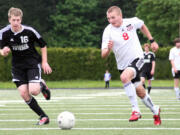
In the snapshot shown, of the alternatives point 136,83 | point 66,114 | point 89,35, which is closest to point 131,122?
point 136,83

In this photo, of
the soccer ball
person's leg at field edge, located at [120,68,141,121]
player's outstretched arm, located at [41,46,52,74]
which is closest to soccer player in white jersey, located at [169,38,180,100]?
person's leg at field edge, located at [120,68,141,121]

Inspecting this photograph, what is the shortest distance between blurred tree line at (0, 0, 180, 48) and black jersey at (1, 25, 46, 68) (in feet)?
176

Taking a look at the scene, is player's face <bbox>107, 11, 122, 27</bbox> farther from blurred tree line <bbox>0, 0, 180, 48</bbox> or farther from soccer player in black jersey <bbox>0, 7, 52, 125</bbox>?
blurred tree line <bbox>0, 0, 180, 48</bbox>

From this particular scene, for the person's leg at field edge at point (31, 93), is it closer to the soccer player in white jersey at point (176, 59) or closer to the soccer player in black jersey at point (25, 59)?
the soccer player in black jersey at point (25, 59)

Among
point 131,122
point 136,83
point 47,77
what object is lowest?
point 47,77

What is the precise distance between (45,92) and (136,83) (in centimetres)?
171

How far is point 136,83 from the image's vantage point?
9.79 m

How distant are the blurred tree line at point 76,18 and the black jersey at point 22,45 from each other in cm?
5371

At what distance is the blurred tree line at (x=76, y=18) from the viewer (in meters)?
64.1

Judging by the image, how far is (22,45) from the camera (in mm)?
9812

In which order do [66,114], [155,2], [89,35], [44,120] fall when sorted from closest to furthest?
[66,114], [44,120], [155,2], [89,35]

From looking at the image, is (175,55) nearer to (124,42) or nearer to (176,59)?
(176,59)

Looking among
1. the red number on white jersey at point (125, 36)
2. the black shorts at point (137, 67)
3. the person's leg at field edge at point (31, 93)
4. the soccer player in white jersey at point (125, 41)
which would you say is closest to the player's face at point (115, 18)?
the soccer player in white jersey at point (125, 41)

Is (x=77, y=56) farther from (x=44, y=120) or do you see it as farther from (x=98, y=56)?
(x=44, y=120)
